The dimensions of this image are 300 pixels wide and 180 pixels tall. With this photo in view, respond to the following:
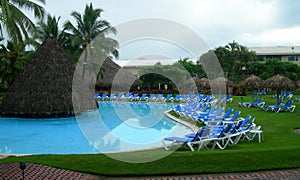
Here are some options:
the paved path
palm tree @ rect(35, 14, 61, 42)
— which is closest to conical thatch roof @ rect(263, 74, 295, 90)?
the paved path

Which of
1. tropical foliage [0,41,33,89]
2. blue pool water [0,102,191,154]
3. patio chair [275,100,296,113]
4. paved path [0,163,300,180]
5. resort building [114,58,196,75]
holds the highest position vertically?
resort building [114,58,196,75]

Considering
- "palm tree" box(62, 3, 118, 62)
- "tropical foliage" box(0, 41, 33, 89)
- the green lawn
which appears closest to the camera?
the green lawn

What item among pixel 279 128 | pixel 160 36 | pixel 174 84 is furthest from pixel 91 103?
pixel 174 84

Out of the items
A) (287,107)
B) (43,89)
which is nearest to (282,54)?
(287,107)

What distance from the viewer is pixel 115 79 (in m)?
36.5

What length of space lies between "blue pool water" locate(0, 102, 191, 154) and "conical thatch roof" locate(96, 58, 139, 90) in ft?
58.6

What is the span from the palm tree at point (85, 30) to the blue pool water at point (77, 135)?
12.0 meters

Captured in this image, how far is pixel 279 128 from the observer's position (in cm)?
1138

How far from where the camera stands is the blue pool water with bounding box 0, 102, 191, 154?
393 inches

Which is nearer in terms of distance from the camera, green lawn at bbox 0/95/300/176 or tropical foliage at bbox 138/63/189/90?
green lawn at bbox 0/95/300/176

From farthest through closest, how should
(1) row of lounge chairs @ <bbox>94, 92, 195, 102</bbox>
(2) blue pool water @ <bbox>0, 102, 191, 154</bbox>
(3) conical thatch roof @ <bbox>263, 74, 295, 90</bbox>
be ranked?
(1) row of lounge chairs @ <bbox>94, 92, 195, 102</bbox>, (3) conical thatch roof @ <bbox>263, 74, 295, 90</bbox>, (2) blue pool water @ <bbox>0, 102, 191, 154</bbox>

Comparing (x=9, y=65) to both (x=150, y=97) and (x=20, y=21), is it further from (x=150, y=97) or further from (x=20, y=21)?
(x=20, y=21)

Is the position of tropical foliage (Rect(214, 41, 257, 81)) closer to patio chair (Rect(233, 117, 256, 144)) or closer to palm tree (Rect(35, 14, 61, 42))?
palm tree (Rect(35, 14, 61, 42))

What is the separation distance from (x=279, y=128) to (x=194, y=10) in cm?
558
